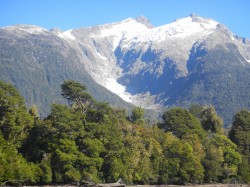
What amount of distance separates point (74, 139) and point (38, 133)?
8.75 m

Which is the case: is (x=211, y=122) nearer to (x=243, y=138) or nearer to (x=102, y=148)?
(x=243, y=138)

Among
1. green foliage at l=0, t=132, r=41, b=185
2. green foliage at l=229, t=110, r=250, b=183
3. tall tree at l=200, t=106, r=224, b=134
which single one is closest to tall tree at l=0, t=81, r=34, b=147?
green foliage at l=0, t=132, r=41, b=185

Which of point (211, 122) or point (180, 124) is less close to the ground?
point (211, 122)

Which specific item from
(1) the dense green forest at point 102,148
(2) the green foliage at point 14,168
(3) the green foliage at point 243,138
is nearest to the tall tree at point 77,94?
(1) the dense green forest at point 102,148

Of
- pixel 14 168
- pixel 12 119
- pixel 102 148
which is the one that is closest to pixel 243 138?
pixel 102 148

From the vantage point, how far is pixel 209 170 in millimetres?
122500

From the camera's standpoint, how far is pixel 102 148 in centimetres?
10238

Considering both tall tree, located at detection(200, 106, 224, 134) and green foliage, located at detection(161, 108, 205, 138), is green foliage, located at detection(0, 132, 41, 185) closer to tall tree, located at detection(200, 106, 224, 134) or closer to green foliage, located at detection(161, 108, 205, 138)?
green foliage, located at detection(161, 108, 205, 138)

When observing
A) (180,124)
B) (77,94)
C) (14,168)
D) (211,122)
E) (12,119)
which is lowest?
(14,168)

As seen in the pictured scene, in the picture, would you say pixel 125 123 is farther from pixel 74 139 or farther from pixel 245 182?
pixel 245 182

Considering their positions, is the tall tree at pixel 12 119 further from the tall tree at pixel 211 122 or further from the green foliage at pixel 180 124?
the tall tree at pixel 211 122

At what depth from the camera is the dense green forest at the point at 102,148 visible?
95.7 meters

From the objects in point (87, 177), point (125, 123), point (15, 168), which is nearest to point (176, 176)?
point (125, 123)

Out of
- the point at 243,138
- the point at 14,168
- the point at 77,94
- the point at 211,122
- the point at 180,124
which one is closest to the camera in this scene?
the point at 14,168
